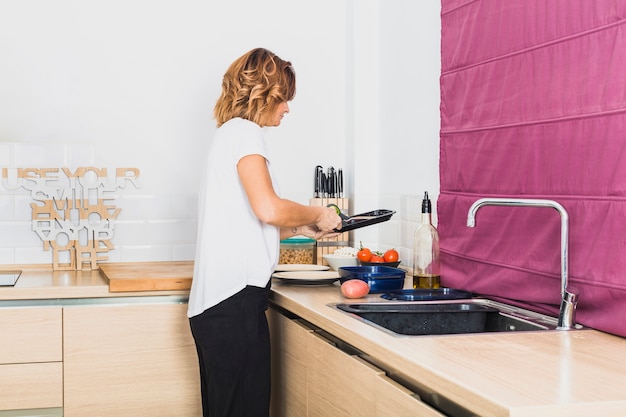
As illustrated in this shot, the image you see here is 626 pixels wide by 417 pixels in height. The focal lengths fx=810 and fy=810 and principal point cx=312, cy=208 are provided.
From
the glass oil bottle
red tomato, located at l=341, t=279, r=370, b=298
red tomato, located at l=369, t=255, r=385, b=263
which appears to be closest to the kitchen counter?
red tomato, located at l=341, t=279, r=370, b=298

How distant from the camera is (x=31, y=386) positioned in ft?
9.91

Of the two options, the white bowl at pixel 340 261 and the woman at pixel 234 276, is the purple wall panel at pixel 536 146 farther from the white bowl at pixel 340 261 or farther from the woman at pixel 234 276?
the woman at pixel 234 276

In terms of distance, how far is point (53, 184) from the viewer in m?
3.65

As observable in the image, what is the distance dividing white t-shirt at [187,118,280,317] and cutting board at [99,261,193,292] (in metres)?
0.58

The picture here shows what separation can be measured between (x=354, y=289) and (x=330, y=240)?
3.96ft

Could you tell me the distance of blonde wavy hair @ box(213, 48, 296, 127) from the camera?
2.66 m

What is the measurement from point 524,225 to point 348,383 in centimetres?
78

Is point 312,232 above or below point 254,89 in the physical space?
below

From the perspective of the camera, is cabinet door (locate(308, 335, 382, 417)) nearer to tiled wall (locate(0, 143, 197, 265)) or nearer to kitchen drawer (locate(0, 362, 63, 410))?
kitchen drawer (locate(0, 362, 63, 410))

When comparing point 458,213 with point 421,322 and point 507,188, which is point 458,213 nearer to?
point 507,188

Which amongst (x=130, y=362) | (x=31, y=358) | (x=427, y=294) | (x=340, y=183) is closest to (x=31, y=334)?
(x=31, y=358)

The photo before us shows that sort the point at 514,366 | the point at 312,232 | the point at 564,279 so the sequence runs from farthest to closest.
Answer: the point at 312,232
the point at 564,279
the point at 514,366

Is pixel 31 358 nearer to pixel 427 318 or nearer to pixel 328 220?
pixel 328 220

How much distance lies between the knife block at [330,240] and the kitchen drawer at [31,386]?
129cm
